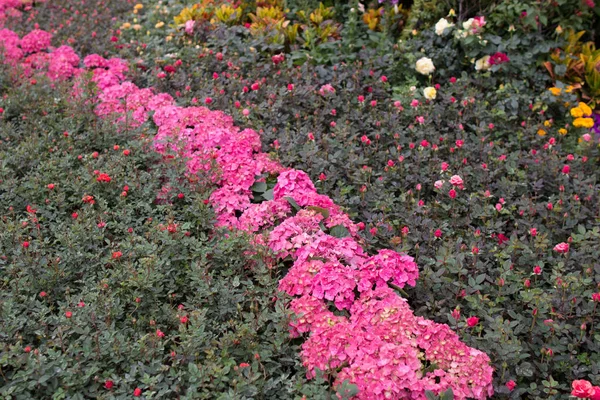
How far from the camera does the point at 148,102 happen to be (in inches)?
163

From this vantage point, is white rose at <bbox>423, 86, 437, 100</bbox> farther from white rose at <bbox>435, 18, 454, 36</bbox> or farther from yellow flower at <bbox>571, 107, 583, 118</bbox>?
yellow flower at <bbox>571, 107, 583, 118</bbox>

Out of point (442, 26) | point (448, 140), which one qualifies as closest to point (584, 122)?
point (448, 140)

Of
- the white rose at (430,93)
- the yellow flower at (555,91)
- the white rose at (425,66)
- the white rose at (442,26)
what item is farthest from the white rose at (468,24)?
the yellow flower at (555,91)

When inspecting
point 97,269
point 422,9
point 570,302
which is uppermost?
point 422,9

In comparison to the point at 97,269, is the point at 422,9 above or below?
above

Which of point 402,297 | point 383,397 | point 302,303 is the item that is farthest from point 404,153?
point 383,397

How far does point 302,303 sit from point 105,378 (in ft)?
2.64

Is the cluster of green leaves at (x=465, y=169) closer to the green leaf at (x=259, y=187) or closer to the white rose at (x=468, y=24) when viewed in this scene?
the green leaf at (x=259, y=187)

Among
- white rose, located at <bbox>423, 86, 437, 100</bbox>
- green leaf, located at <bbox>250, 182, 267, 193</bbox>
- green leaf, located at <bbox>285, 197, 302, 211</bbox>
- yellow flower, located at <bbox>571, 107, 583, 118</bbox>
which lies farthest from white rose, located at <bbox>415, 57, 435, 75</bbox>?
green leaf, located at <bbox>285, 197, 302, 211</bbox>

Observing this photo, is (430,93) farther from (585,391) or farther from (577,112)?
(585,391)

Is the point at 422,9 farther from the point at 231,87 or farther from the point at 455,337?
the point at 455,337

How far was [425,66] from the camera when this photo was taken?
14.6 feet

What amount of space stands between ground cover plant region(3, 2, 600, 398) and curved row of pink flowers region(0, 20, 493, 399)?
0.03 meters

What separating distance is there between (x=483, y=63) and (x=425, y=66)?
0.43 meters
